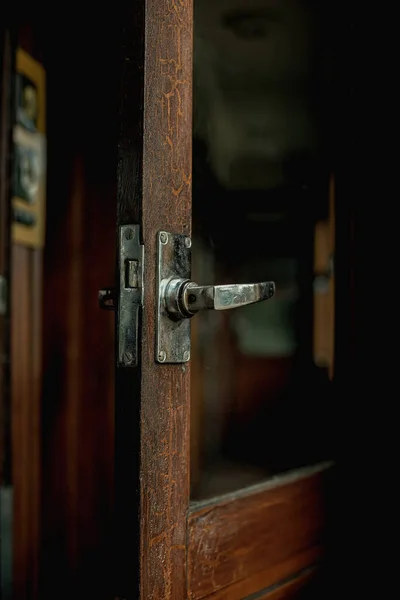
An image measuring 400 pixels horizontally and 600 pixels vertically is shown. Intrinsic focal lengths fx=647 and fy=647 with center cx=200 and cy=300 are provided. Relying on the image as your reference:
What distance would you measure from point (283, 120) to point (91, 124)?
80 centimetres

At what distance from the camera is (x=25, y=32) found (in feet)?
5.70

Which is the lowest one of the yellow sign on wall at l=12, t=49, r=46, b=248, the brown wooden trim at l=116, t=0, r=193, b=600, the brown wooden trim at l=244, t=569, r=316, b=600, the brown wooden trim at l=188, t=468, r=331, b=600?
the brown wooden trim at l=244, t=569, r=316, b=600

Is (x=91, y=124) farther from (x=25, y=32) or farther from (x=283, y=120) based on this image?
(x=283, y=120)

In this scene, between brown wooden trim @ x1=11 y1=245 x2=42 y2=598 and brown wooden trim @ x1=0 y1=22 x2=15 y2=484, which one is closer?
brown wooden trim @ x1=0 y1=22 x2=15 y2=484

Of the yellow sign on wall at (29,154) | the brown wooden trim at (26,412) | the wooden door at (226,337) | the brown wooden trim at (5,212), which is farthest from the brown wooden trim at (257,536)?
the yellow sign on wall at (29,154)

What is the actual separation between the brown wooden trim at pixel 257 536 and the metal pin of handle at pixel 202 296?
280 mm

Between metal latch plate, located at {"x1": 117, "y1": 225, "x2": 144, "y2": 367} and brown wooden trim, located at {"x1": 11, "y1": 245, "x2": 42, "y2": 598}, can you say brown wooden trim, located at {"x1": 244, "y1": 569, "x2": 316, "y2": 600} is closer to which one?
metal latch plate, located at {"x1": 117, "y1": 225, "x2": 144, "y2": 367}

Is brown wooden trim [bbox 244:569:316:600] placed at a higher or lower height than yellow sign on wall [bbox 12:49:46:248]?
lower

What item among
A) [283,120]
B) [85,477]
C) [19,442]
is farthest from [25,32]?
[85,477]

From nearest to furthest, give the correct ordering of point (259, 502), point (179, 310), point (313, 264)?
point (179, 310)
point (259, 502)
point (313, 264)

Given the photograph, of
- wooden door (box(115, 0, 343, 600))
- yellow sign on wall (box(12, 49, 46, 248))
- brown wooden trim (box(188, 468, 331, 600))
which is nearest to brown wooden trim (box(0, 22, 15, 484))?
yellow sign on wall (box(12, 49, 46, 248))

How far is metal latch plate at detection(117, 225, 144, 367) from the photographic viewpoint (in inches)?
28.4

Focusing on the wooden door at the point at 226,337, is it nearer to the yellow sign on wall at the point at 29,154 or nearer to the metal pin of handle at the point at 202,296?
the metal pin of handle at the point at 202,296

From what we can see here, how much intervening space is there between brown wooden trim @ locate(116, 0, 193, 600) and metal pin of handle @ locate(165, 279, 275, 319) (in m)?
0.03
